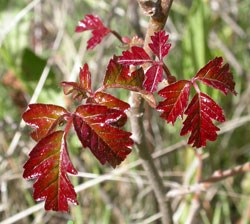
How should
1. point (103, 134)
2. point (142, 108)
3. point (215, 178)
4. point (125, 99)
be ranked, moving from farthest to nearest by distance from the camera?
point (125, 99) → point (215, 178) → point (142, 108) → point (103, 134)

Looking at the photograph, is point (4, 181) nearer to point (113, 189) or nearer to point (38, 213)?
point (38, 213)

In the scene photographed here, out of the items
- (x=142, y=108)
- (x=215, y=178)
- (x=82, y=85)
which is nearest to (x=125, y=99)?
(x=215, y=178)

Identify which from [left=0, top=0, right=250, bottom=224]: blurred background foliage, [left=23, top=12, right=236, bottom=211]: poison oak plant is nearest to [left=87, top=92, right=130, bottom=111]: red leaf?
[left=23, top=12, right=236, bottom=211]: poison oak plant

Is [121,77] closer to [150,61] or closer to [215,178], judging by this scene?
[150,61]

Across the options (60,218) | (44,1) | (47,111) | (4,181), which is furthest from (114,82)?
(44,1)

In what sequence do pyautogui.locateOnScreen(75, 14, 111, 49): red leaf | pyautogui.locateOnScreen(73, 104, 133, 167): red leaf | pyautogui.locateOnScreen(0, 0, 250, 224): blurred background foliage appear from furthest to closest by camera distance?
pyautogui.locateOnScreen(0, 0, 250, 224): blurred background foliage < pyautogui.locateOnScreen(75, 14, 111, 49): red leaf < pyautogui.locateOnScreen(73, 104, 133, 167): red leaf

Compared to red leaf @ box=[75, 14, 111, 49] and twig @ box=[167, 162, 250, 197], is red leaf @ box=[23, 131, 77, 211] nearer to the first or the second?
red leaf @ box=[75, 14, 111, 49]
